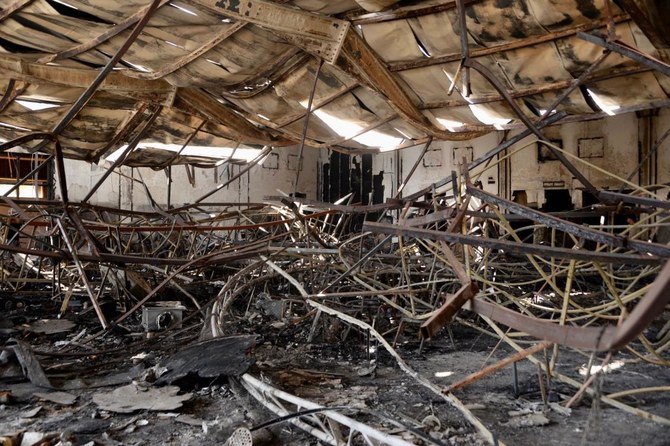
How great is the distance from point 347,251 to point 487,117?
205cm

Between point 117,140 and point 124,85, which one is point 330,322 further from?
point 117,140

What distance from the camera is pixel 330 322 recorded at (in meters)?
5.26

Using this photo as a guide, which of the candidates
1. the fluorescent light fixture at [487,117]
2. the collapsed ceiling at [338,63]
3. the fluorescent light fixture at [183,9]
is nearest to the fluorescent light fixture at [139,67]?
the collapsed ceiling at [338,63]

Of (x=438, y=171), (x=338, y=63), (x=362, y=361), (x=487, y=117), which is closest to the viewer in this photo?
(x=338, y=63)

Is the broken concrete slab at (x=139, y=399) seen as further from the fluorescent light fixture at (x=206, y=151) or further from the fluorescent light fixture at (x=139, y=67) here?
the fluorescent light fixture at (x=206, y=151)

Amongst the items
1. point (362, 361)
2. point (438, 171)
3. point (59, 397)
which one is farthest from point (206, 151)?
point (438, 171)

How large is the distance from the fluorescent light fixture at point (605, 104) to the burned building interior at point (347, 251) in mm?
36

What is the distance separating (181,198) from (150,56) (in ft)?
43.5

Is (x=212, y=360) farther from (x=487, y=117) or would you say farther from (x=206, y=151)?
(x=206, y=151)

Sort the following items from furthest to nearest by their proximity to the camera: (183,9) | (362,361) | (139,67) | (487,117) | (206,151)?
(206,151) < (487,117) < (139,67) < (362,361) < (183,9)

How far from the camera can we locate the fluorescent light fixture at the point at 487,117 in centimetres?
518

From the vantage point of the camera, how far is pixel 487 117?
17.5 ft

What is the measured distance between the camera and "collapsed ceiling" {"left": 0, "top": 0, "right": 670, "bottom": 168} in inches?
150

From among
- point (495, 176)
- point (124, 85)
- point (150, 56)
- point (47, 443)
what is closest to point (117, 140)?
point (124, 85)
